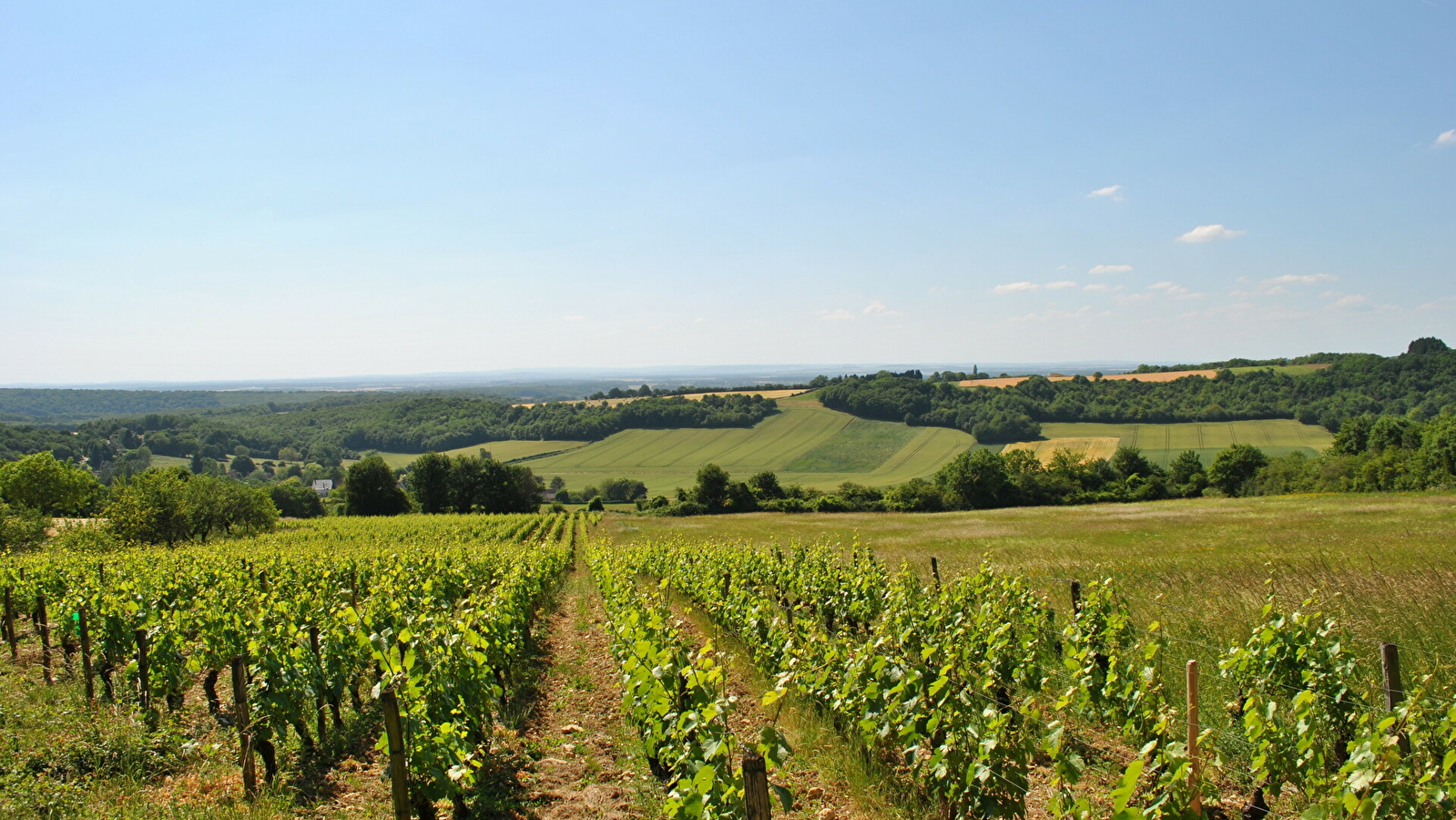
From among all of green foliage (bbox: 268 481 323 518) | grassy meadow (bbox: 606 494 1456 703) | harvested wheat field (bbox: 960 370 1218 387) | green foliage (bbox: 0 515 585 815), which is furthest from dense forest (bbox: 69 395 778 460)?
green foliage (bbox: 0 515 585 815)

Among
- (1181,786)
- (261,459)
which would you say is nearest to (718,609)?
(1181,786)

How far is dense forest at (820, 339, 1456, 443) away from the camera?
74.2m

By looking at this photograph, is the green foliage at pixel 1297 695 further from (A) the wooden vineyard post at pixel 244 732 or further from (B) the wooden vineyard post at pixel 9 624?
(B) the wooden vineyard post at pixel 9 624

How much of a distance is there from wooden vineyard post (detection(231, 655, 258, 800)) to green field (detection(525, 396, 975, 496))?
214 feet

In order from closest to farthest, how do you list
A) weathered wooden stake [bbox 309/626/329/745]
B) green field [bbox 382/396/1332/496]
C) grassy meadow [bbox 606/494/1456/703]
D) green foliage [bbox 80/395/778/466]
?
weathered wooden stake [bbox 309/626/329/745], grassy meadow [bbox 606/494/1456/703], green field [bbox 382/396/1332/496], green foliage [bbox 80/395/778/466]

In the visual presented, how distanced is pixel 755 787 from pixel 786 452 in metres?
87.3

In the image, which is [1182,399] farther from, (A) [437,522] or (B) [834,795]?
(B) [834,795]

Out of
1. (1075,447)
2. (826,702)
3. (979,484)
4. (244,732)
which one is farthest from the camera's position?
(1075,447)

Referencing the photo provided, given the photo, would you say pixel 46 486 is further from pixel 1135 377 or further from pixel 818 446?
pixel 1135 377

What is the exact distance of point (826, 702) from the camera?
6.98 meters

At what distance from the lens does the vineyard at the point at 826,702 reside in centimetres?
397

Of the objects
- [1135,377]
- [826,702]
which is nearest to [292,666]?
[826,702]

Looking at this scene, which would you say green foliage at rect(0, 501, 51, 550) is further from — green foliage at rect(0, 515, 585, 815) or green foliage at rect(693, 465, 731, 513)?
green foliage at rect(693, 465, 731, 513)

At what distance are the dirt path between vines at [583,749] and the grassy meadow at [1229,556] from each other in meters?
4.62
